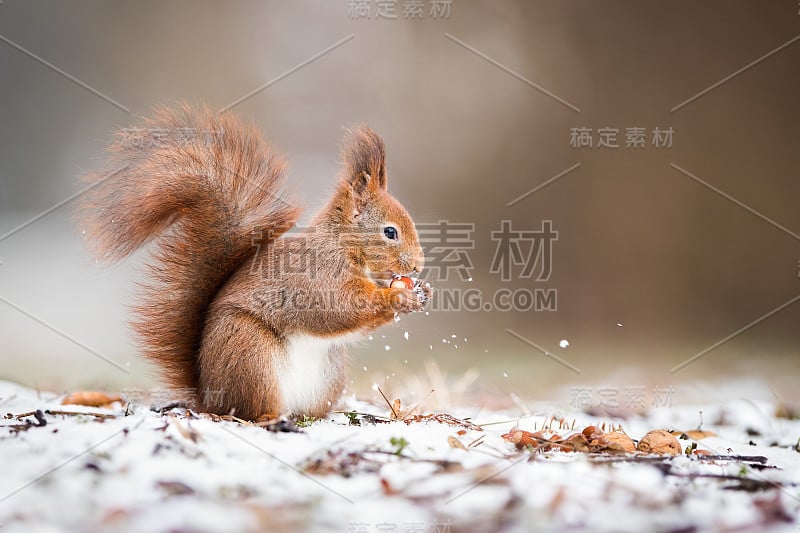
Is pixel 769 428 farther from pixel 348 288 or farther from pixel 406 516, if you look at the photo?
pixel 406 516

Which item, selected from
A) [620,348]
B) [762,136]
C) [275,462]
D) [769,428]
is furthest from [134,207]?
[762,136]

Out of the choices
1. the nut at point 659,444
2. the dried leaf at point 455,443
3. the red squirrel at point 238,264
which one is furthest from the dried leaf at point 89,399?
the nut at point 659,444

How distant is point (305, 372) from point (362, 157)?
62cm

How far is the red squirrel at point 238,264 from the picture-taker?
5.08 ft

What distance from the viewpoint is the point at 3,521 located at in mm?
919

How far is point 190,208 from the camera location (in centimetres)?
162

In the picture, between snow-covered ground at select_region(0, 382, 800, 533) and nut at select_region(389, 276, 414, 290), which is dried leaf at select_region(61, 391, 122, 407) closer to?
snow-covered ground at select_region(0, 382, 800, 533)

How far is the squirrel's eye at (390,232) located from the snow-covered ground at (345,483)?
1.92 feet

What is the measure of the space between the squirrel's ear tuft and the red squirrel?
2.3 inches

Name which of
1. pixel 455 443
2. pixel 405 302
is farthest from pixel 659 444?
pixel 405 302

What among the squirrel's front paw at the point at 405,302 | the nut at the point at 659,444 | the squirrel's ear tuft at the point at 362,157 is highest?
the squirrel's ear tuft at the point at 362,157

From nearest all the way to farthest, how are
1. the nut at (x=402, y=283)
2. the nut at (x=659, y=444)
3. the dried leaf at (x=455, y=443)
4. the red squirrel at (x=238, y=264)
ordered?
the dried leaf at (x=455, y=443) → the nut at (x=659, y=444) → the red squirrel at (x=238, y=264) → the nut at (x=402, y=283)

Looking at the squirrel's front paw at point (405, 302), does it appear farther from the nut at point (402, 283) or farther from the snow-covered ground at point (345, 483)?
the snow-covered ground at point (345, 483)

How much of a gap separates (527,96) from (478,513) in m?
3.07
